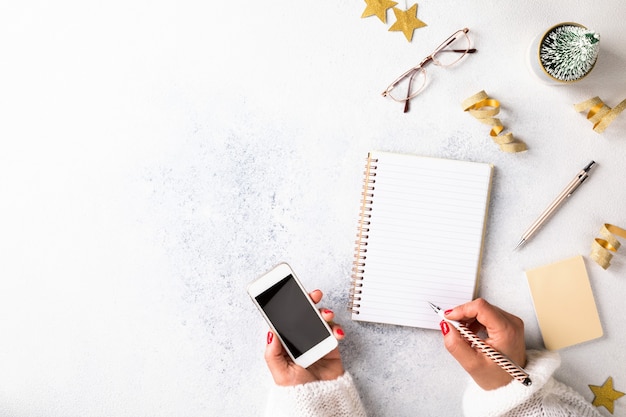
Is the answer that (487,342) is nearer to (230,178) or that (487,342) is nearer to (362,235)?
(362,235)

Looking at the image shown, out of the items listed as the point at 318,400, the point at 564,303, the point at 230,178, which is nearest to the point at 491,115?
the point at 564,303

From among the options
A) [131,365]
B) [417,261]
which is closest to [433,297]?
[417,261]

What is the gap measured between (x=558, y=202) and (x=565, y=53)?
0.88 feet

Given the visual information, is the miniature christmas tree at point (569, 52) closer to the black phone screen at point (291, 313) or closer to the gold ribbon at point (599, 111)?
the gold ribbon at point (599, 111)

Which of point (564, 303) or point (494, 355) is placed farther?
point (564, 303)

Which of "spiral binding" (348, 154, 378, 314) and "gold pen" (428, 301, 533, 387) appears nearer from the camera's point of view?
"gold pen" (428, 301, 533, 387)

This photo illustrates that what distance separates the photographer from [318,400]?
889 mm

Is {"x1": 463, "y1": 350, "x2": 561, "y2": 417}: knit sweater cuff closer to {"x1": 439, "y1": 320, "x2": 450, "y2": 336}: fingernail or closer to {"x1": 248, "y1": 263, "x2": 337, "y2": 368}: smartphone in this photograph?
{"x1": 439, "y1": 320, "x2": 450, "y2": 336}: fingernail

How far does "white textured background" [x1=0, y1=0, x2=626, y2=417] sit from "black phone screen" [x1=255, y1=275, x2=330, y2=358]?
0.07 m

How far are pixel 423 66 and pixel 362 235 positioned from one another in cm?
34

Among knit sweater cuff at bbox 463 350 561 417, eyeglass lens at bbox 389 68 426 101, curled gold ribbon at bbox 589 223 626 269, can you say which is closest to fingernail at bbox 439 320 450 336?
knit sweater cuff at bbox 463 350 561 417

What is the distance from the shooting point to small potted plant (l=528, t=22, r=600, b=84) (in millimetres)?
786

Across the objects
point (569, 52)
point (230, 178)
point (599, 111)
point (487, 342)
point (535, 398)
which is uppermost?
point (230, 178)

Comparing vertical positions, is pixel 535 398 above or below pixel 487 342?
below
